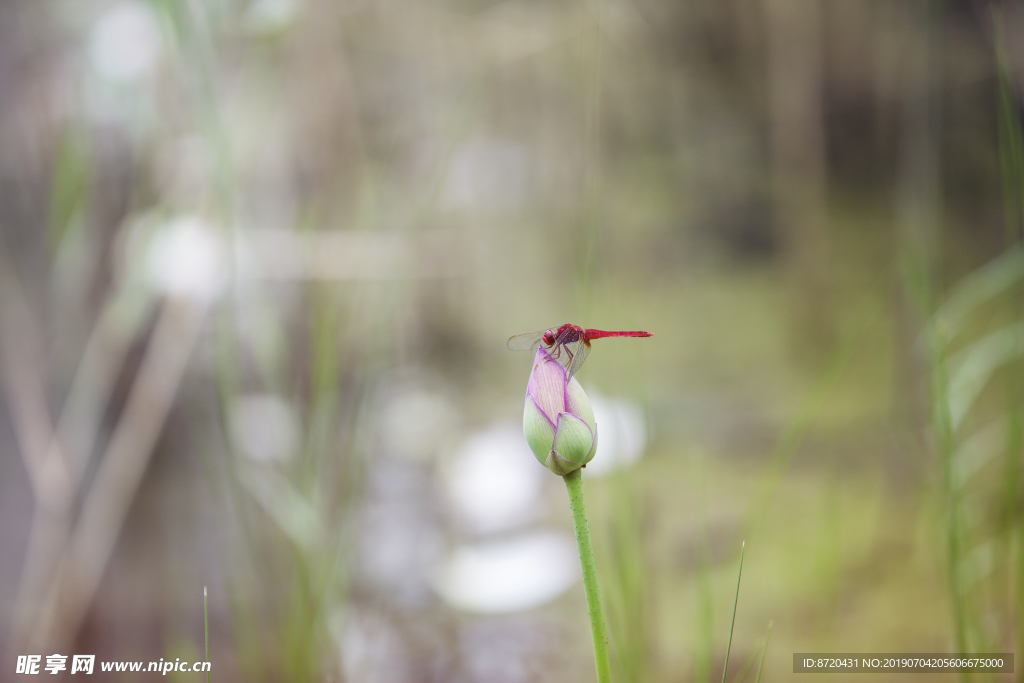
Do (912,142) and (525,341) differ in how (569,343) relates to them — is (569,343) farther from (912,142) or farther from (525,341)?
(912,142)

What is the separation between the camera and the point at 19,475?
0.98 meters

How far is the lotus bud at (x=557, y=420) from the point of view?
244 mm

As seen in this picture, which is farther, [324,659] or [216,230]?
[216,230]

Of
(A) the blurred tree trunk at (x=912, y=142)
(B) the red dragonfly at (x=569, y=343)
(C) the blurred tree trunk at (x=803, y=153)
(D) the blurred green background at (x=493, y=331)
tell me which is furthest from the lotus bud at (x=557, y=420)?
(C) the blurred tree trunk at (x=803, y=153)

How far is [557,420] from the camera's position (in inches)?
9.8

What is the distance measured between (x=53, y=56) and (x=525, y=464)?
103 centimetres

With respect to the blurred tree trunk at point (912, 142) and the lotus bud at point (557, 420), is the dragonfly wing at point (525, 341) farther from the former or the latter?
the blurred tree trunk at point (912, 142)

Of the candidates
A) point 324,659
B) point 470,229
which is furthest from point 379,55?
point 324,659

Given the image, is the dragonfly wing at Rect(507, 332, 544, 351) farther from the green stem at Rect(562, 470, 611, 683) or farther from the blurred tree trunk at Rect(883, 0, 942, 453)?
the blurred tree trunk at Rect(883, 0, 942, 453)

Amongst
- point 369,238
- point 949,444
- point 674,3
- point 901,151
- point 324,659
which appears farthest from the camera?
point 674,3

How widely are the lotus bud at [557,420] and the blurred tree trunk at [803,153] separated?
4.24 feet

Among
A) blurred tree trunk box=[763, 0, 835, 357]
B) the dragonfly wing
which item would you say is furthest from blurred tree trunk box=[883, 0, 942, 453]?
the dragonfly wing

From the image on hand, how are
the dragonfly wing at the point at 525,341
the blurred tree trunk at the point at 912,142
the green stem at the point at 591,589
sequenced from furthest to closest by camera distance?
1. the blurred tree trunk at the point at 912,142
2. the dragonfly wing at the point at 525,341
3. the green stem at the point at 591,589

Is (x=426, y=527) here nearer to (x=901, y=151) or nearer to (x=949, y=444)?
(x=949, y=444)
